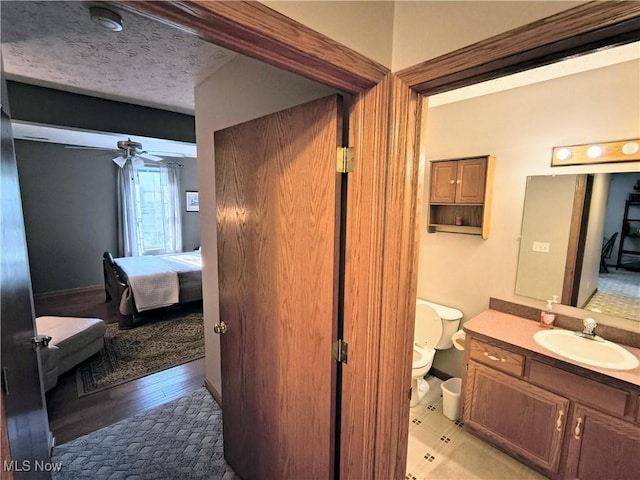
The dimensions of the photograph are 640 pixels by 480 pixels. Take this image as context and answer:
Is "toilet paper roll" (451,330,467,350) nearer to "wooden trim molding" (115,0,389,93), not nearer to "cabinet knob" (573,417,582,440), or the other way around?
"cabinet knob" (573,417,582,440)

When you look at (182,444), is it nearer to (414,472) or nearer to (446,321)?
(414,472)

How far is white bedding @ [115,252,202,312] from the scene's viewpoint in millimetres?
3863

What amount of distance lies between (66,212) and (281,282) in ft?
18.7

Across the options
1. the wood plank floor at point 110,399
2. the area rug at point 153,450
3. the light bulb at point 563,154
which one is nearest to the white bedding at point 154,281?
the wood plank floor at point 110,399

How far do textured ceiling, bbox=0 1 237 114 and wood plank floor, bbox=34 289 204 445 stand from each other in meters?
2.47

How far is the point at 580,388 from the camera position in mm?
1683

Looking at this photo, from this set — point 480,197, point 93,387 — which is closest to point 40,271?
point 93,387

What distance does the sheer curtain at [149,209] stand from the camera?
5.71 metres

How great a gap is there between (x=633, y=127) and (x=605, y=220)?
0.57m

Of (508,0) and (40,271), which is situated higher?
(508,0)

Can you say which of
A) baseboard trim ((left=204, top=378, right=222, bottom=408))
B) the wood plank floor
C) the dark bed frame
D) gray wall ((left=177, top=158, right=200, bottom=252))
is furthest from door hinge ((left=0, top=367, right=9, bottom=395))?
gray wall ((left=177, top=158, right=200, bottom=252))

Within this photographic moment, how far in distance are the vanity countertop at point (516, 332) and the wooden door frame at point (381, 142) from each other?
1113mm

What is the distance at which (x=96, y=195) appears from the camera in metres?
5.47

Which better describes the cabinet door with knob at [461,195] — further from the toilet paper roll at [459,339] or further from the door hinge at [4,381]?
the door hinge at [4,381]
